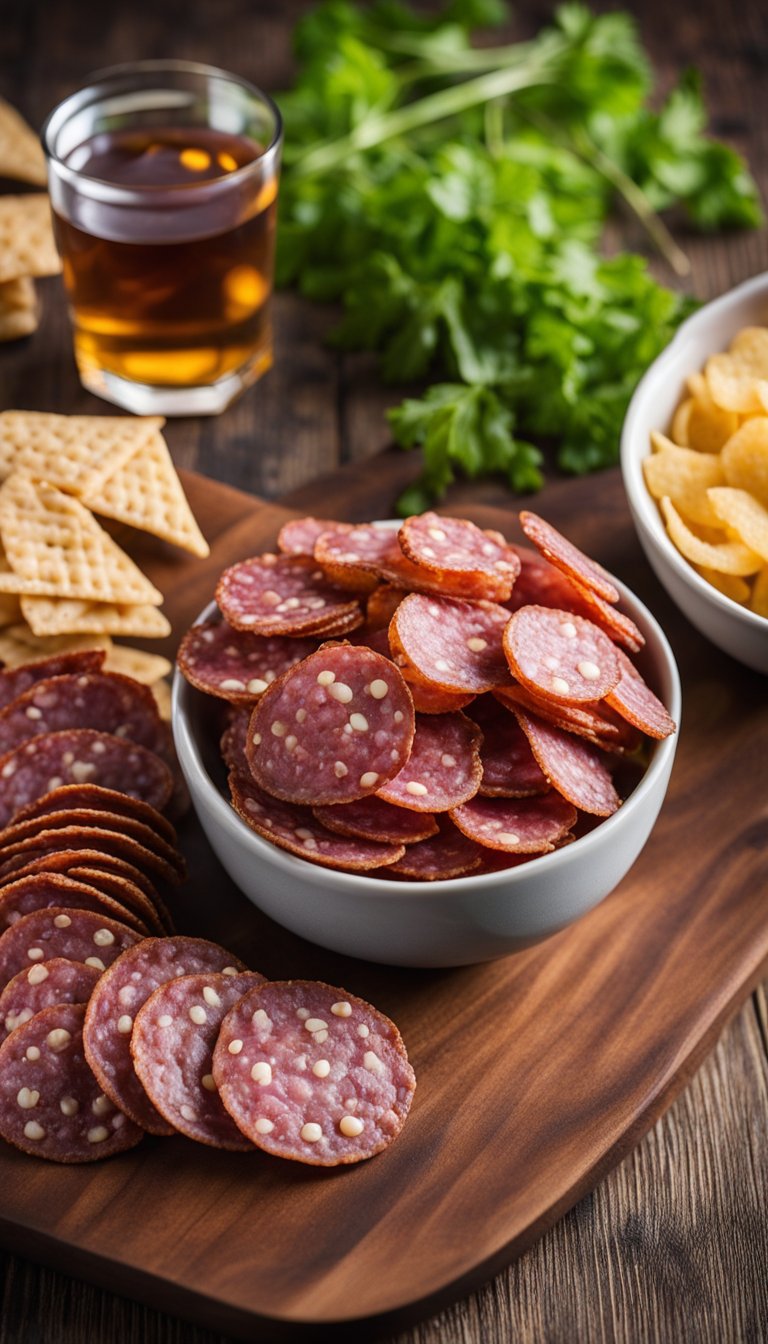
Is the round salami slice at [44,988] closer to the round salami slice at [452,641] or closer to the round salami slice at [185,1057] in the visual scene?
the round salami slice at [185,1057]

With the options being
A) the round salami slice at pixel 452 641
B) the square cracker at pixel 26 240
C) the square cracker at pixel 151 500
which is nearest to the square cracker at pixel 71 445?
the square cracker at pixel 151 500

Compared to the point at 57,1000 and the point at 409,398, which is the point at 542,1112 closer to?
the point at 57,1000

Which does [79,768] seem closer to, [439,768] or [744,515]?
[439,768]

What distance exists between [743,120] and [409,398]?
1063 millimetres

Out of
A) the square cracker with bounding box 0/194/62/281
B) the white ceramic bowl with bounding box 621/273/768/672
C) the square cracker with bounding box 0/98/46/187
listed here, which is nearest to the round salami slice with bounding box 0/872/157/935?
the white ceramic bowl with bounding box 621/273/768/672

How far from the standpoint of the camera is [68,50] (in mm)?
2809

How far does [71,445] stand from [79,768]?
0.50m

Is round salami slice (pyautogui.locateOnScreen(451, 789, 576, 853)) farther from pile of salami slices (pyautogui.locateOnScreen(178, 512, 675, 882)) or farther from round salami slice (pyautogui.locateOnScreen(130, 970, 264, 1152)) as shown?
round salami slice (pyautogui.locateOnScreen(130, 970, 264, 1152))

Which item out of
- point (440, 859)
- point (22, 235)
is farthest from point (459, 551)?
point (22, 235)

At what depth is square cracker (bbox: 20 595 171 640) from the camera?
1.69 metres

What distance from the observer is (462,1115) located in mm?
1329

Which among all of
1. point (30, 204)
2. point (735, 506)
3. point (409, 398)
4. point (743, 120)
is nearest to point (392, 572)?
point (735, 506)

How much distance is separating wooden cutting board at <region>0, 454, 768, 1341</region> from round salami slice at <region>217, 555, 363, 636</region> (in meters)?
0.28

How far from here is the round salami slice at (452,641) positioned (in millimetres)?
1326
